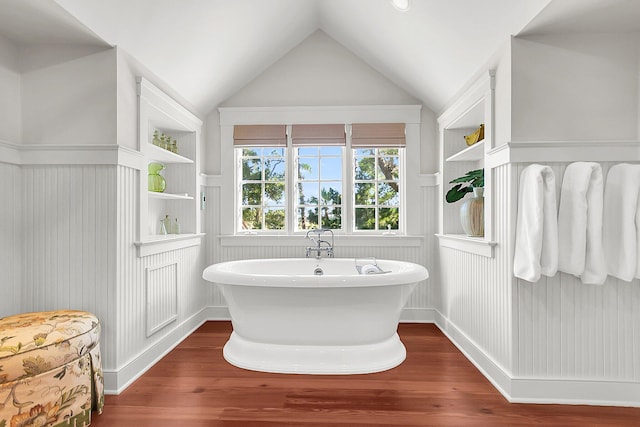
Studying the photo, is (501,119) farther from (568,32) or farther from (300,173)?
(300,173)

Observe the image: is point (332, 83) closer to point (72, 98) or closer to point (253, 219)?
point (253, 219)

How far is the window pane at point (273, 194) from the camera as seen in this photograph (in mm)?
4027

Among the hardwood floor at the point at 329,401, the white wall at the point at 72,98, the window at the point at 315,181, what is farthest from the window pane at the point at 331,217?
the white wall at the point at 72,98

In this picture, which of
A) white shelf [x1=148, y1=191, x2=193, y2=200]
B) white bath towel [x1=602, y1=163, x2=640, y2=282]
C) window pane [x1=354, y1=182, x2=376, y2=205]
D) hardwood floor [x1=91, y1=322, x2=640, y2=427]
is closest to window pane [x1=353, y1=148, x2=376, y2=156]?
window pane [x1=354, y1=182, x2=376, y2=205]

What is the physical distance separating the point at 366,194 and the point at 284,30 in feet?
5.75

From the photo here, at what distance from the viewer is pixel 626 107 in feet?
7.07

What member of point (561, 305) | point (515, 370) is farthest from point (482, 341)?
point (561, 305)

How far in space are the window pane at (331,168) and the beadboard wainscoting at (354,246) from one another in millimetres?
649

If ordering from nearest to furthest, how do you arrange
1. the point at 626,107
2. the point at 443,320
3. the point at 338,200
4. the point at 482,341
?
the point at 626,107
the point at 482,341
the point at 443,320
the point at 338,200

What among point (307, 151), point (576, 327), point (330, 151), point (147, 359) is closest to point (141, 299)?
point (147, 359)

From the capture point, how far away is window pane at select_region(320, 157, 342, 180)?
13.1ft

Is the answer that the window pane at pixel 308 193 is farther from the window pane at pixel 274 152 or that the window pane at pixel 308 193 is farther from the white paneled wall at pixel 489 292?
the white paneled wall at pixel 489 292

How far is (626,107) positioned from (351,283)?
6.21ft

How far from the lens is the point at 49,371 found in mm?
1758
